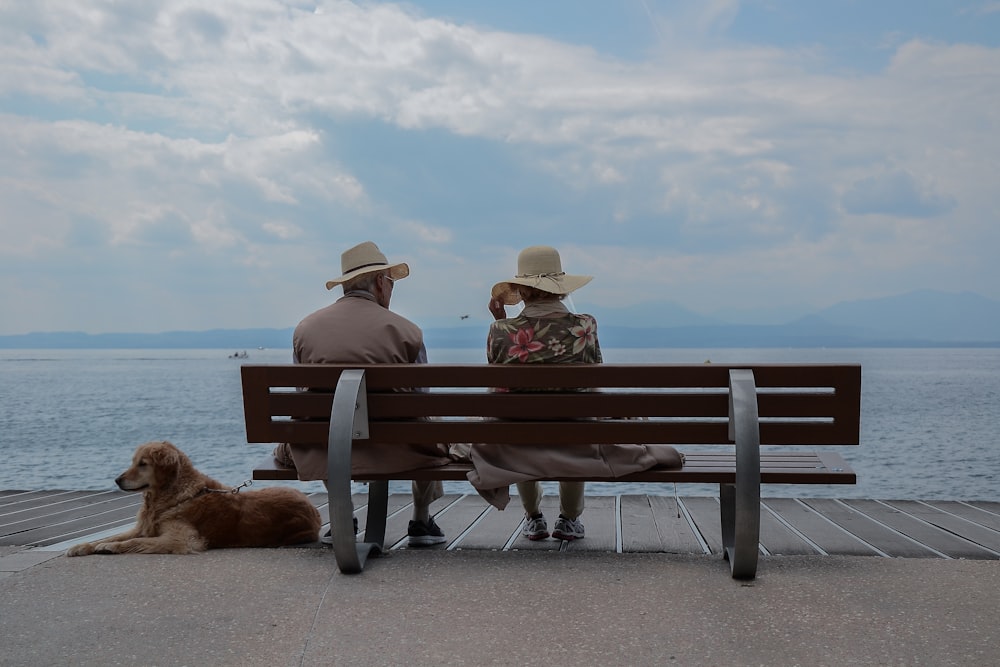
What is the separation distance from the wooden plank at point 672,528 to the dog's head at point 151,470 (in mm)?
2505

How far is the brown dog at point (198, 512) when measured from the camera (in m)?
4.51

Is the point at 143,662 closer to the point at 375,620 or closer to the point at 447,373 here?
the point at 375,620

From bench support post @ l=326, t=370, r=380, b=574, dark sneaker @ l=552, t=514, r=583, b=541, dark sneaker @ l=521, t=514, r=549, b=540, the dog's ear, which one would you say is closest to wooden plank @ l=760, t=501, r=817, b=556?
dark sneaker @ l=552, t=514, r=583, b=541

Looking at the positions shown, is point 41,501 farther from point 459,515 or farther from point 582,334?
point 582,334

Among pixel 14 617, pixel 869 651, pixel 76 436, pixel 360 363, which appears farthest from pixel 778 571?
pixel 76 436

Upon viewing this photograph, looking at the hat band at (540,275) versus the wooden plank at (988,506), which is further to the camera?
the wooden plank at (988,506)

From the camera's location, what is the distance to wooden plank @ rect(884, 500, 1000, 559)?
183 inches

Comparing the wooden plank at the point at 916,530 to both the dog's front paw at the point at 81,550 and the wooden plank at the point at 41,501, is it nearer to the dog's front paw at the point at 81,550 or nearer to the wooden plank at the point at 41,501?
the dog's front paw at the point at 81,550

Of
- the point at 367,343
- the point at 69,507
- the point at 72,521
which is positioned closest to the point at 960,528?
the point at 367,343

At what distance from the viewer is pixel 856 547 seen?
15.5 feet

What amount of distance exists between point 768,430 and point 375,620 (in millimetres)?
1808

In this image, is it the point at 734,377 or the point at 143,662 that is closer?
the point at 143,662

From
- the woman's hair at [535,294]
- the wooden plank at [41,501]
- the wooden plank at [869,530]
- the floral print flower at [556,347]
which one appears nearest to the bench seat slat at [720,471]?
the floral print flower at [556,347]

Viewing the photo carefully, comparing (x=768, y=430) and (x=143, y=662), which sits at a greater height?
(x=768, y=430)
